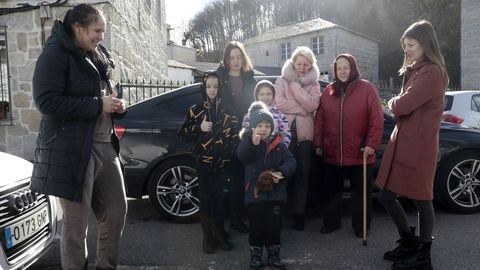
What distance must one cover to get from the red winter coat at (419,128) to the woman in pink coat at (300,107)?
3.29ft

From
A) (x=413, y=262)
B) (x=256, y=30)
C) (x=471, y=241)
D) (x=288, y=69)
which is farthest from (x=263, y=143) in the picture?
(x=256, y=30)

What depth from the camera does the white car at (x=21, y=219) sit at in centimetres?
261

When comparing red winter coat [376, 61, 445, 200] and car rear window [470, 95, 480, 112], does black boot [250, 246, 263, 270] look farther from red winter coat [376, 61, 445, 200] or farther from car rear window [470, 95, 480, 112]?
car rear window [470, 95, 480, 112]

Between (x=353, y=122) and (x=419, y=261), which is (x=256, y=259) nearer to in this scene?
(x=419, y=261)

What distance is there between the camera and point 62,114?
2482 mm

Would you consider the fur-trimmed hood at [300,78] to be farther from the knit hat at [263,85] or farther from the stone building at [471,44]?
the stone building at [471,44]

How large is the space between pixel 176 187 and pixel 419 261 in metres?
2.41

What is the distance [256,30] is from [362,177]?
52.5 metres

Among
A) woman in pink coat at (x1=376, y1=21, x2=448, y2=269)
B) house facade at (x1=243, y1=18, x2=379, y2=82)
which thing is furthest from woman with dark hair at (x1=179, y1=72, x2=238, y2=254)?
house facade at (x1=243, y1=18, x2=379, y2=82)

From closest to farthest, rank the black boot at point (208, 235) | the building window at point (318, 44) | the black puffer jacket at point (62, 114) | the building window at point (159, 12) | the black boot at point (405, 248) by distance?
the black puffer jacket at point (62, 114) < the black boot at point (405, 248) < the black boot at point (208, 235) < the building window at point (159, 12) < the building window at point (318, 44)

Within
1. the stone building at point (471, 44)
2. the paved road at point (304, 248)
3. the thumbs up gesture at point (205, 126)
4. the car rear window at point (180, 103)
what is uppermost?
the stone building at point (471, 44)

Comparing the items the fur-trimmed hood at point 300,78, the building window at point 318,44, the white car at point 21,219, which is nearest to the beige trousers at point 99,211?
the white car at point 21,219

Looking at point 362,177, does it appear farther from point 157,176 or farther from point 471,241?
point 157,176

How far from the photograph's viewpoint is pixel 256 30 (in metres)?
54.8
